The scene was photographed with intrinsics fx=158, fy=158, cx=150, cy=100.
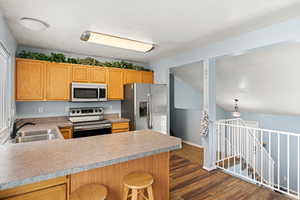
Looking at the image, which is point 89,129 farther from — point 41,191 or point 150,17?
point 150,17

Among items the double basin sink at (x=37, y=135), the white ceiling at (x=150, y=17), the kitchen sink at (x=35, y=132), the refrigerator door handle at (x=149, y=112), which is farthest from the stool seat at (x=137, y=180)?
the refrigerator door handle at (x=149, y=112)

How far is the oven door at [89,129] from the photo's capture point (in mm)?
3133

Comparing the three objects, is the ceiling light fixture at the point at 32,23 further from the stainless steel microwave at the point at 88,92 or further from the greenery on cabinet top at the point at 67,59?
the stainless steel microwave at the point at 88,92

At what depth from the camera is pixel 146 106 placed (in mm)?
3807

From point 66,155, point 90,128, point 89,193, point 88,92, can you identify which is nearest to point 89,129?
point 90,128

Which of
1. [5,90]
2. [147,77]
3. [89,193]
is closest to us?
[89,193]

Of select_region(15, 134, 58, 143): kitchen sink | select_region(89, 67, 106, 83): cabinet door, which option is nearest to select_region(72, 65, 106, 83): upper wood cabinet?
select_region(89, 67, 106, 83): cabinet door

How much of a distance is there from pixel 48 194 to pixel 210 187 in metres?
2.31

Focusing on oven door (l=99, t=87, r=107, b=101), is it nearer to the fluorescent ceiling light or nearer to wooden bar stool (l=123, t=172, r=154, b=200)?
the fluorescent ceiling light

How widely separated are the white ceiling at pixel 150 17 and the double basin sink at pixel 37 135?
1.63 meters

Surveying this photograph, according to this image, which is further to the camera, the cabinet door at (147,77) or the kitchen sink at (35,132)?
the cabinet door at (147,77)

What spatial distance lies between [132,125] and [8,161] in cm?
263

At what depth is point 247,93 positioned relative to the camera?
4.18m

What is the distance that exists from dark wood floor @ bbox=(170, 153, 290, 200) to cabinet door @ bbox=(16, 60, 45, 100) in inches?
121
